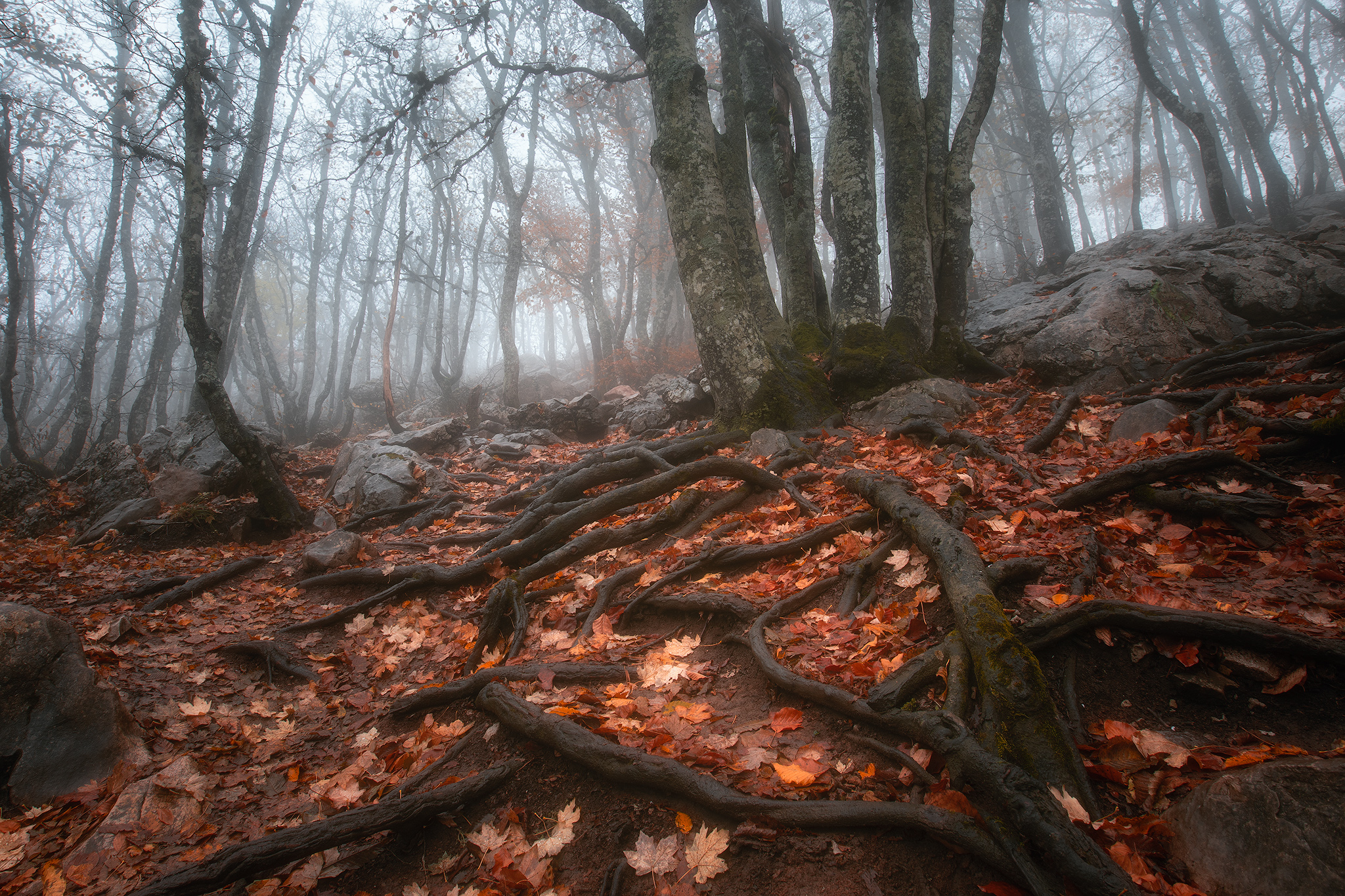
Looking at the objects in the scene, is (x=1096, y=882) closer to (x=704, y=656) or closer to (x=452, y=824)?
(x=704, y=656)

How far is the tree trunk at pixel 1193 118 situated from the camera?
9.85 m

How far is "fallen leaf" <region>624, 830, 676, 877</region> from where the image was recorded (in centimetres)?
179

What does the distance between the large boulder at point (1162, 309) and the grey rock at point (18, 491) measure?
1447 cm

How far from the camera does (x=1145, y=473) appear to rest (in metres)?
3.16

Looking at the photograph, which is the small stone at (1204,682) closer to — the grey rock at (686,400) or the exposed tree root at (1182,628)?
the exposed tree root at (1182,628)

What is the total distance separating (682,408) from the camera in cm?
891

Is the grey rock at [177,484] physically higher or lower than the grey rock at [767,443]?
higher

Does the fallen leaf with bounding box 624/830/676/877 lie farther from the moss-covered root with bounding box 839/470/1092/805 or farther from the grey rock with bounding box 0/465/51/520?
the grey rock with bounding box 0/465/51/520

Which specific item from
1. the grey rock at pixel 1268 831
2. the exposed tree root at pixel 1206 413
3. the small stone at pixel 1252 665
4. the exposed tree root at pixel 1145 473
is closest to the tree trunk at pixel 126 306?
the exposed tree root at pixel 1145 473

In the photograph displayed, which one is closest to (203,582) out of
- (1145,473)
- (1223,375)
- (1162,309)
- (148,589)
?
(148,589)

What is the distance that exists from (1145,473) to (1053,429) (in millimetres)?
1632

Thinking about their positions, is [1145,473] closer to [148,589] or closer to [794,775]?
[794,775]

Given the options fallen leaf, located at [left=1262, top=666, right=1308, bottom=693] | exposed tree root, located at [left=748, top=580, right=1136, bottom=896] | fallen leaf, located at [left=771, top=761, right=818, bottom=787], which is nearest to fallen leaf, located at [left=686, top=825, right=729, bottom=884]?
fallen leaf, located at [left=771, top=761, right=818, bottom=787]

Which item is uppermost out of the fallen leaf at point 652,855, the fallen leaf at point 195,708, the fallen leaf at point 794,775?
the fallen leaf at point 794,775
